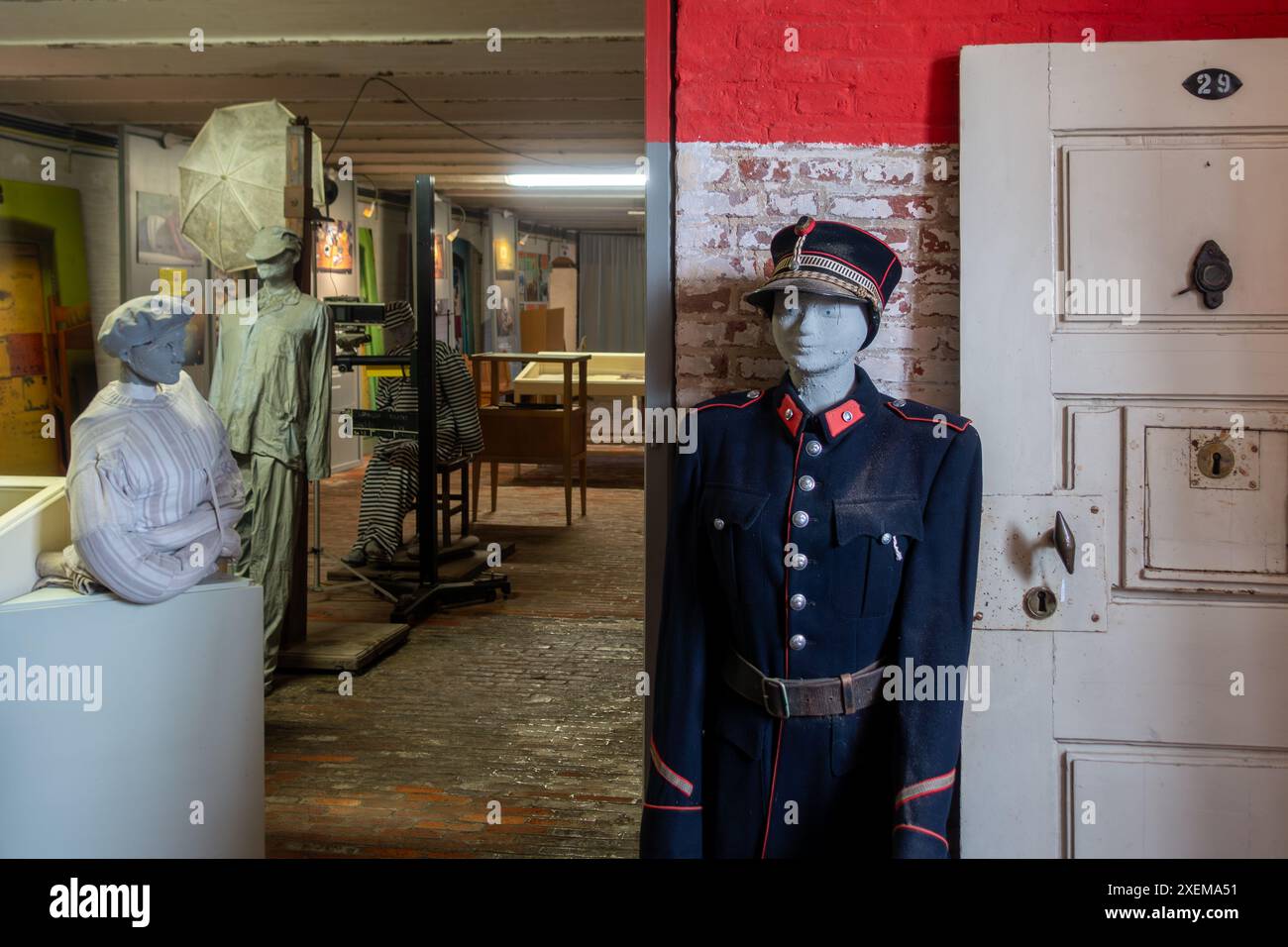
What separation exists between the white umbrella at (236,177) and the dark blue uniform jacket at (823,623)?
3.67 m

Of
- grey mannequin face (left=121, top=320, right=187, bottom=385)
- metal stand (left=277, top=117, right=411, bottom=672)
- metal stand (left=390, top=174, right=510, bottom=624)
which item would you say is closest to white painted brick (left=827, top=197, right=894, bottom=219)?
grey mannequin face (left=121, top=320, right=187, bottom=385)

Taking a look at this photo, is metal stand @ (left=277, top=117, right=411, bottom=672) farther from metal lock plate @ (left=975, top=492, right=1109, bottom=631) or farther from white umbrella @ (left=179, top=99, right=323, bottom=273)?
metal lock plate @ (left=975, top=492, right=1109, bottom=631)

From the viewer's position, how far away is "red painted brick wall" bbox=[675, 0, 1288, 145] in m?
2.64

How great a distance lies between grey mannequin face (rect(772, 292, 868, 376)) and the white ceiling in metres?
3.49

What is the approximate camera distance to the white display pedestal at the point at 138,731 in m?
2.79

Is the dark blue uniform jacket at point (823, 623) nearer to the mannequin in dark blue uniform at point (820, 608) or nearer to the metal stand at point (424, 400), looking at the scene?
the mannequin in dark blue uniform at point (820, 608)

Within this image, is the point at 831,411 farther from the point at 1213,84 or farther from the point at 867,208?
the point at 1213,84

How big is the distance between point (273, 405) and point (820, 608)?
3.48 metres

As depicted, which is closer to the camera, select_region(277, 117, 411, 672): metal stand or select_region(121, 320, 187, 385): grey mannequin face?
select_region(121, 320, 187, 385): grey mannequin face

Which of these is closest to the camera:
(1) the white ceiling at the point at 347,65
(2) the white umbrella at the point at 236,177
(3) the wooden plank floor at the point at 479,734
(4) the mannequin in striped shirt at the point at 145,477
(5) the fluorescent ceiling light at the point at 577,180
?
(4) the mannequin in striped shirt at the point at 145,477

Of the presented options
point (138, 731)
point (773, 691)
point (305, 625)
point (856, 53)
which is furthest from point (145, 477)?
point (305, 625)

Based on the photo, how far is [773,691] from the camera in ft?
7.30

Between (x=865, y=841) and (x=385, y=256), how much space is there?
11.7m

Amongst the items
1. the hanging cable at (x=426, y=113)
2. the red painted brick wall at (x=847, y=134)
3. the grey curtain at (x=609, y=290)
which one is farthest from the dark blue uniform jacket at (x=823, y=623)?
the grey curtain at (x=609, y=290)
